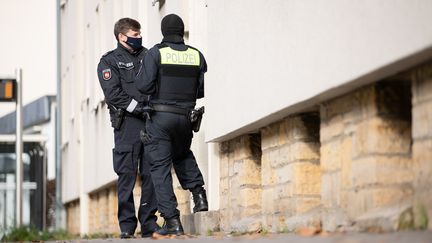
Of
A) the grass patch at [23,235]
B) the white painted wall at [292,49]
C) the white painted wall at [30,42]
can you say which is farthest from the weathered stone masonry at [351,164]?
the white painted wall at [30,42]

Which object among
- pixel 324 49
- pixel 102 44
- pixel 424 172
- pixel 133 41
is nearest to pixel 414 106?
pixel 424 172

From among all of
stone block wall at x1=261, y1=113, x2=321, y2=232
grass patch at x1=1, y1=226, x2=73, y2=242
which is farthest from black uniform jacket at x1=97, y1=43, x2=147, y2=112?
grass patch at x1=1, y1=226, x2=73, y2=242

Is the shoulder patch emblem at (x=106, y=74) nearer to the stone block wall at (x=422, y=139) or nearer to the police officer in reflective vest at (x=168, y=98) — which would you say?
the police officer in reflective vest at (x=168, y=98)

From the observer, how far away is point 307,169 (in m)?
9.23

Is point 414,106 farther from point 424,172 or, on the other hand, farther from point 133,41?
point 133,41

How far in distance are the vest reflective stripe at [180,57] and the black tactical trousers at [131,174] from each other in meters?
1.26

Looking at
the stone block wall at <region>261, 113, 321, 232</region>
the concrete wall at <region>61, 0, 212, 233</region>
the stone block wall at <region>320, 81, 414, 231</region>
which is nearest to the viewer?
the stone block wall at <region>320, 81, 414, 231</region>

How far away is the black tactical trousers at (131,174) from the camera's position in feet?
38.4

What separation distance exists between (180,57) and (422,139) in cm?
417

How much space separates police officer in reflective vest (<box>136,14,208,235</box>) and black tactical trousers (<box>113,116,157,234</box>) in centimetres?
93

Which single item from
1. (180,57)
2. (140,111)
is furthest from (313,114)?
(140,111)

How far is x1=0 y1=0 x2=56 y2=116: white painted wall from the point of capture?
4491 cm

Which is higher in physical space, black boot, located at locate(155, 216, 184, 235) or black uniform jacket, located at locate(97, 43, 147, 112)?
black uniform jacket, located at locate(97, 43, 147, 112)

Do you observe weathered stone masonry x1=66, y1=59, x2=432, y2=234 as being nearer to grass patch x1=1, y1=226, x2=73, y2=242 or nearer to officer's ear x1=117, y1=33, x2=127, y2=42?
officer's ear x1=117, y1=33, x2=127, y2=42
